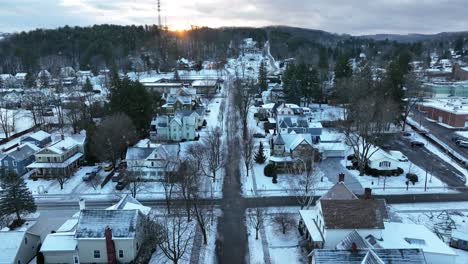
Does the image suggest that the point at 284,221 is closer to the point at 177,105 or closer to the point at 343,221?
the point at 343,221

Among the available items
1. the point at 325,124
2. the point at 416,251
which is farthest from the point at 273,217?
the point at 325,124

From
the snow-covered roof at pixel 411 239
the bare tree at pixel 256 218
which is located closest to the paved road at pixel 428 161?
the snow-covered roof at pixel 411 239

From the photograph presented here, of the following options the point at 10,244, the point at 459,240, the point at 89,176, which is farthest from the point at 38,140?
the point at 459,240

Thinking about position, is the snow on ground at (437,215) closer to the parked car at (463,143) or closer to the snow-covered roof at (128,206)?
the parked car at (463,143)

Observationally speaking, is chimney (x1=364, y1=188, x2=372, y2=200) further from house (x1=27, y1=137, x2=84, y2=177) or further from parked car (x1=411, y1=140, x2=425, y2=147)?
house (x1=27, y1=137, x2=84, y2=177)

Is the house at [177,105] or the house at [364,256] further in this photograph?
the house at [177,105]

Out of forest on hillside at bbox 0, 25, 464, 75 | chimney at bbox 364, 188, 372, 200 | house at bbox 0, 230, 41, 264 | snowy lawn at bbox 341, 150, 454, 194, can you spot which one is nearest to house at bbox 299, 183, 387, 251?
chimney at bbox 364, 188, 372, 200

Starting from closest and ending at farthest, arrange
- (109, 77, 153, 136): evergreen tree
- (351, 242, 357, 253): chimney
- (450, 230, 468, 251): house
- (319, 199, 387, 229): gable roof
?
(351, 242, 357, 253): chimney
(319, 199, 387, 229): gable roof
(450, 230, 468, 251): house
(109, 77, 153, 136): evergreen tree
